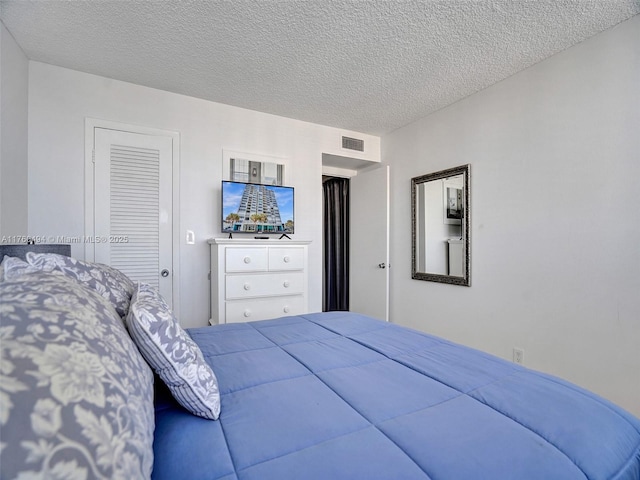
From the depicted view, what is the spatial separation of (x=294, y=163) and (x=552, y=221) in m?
2.45

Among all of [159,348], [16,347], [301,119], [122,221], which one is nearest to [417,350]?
[159,348]

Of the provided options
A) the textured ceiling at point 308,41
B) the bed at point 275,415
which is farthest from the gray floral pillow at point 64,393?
the textured ceiling at point 308,41

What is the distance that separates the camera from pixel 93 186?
98.8 inches

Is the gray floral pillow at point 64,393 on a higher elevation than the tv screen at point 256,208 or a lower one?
lower

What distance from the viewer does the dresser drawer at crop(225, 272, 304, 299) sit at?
260cm

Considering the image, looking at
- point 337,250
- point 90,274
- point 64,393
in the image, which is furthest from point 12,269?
point 337,250

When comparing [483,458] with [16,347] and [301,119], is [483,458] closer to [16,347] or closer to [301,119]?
[16,347]

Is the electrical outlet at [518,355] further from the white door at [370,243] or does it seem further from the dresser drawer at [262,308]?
the dresser drawer at [262,308]

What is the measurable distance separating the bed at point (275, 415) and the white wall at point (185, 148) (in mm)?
1763

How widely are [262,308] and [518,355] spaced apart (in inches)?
84.8

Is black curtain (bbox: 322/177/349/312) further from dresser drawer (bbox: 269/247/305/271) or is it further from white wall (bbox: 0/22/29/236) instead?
white wall (bbox: 0/22/29/236)

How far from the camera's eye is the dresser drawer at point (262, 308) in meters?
2.61

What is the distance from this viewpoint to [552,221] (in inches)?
87.7

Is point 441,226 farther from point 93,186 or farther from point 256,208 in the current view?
point 93,186
